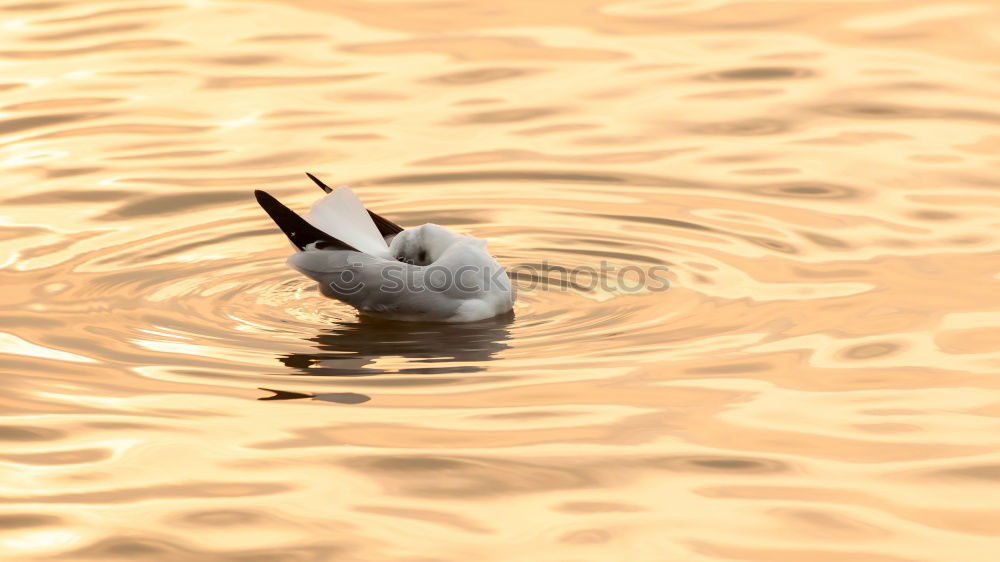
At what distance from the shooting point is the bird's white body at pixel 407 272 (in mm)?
9656

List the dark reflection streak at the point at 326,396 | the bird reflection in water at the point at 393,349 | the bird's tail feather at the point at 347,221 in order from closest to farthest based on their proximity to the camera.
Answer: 1. the dark reflection streak at the point at 326,396
2. the bird reflection in water at the point at 393,349
3. the bird's tail feather at the point at 347,221

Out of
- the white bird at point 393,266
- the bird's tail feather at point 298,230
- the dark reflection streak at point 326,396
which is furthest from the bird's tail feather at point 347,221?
the dark reflection streak at point 326,396

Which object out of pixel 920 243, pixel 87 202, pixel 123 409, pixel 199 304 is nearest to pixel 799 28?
pixel 920 243

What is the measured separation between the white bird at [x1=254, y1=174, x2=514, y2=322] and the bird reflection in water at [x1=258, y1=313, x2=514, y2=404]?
112mm

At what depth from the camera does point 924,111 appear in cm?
1430

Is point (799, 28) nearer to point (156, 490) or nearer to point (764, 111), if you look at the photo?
point (764, 111)

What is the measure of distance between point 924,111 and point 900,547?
8441mm

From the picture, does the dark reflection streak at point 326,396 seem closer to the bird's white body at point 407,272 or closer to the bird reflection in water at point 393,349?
the bird reflection in water at point 393,349

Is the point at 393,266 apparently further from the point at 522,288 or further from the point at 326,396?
the point at 326,396

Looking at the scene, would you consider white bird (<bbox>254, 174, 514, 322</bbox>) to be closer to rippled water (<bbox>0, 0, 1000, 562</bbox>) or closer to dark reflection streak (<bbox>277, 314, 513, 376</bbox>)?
dark reflection streak (<bbox>277, 314, 513, 376</bbox>)

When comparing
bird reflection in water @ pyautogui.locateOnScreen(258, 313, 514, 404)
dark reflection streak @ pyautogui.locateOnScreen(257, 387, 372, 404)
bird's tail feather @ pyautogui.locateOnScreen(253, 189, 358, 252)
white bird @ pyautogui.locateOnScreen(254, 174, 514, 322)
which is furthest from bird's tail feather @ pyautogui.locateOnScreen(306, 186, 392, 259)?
dark reflection streak @ pyautogui.locateOnScreen(257, 387, 372, 404)

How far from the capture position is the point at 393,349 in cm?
923

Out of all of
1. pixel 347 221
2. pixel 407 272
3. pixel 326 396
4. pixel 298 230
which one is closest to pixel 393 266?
pixel 407 272

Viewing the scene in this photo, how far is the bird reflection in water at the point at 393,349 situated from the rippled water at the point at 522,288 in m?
0.03
